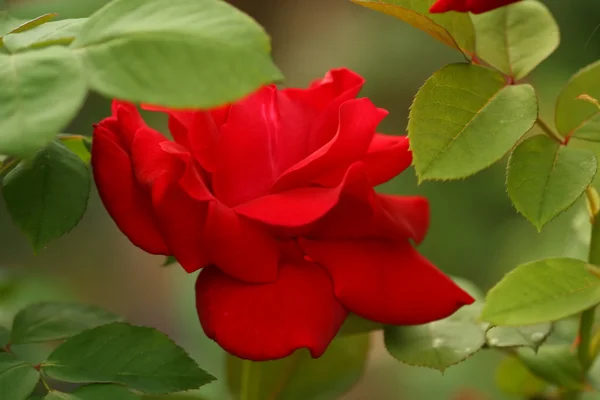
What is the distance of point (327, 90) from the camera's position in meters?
0.33

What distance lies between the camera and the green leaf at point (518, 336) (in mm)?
330

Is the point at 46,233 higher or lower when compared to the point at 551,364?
higher

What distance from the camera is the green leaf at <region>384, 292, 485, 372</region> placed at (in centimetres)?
32

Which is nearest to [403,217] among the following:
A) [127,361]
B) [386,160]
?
[386,160]

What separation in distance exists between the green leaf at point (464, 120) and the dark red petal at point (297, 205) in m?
0.03

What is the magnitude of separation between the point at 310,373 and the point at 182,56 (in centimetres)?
28

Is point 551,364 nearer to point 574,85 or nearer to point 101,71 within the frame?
point 574,85

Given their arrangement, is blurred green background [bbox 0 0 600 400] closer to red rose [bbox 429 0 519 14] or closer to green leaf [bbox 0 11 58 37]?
green leaf [bbox 0 11 58 37]

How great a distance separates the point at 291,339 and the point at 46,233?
10 centimetres

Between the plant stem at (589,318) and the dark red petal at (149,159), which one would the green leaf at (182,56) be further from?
the plant stem at (589,318)

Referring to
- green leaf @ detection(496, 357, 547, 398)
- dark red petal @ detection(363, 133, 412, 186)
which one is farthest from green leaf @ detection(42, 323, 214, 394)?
green leaf @ detection(496, 357, 547, 398)

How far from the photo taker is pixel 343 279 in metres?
0.28

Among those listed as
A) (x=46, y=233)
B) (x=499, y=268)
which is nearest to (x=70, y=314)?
(x=46, y=233)

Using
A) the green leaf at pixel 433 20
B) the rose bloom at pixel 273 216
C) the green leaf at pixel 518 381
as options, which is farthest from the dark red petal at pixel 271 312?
the green leaf at pixel 518 381
